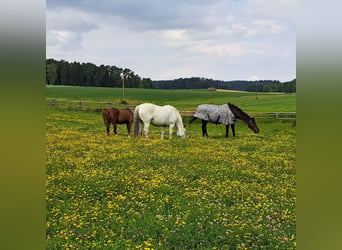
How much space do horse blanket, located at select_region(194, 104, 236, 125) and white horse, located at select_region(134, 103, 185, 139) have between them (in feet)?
4.42

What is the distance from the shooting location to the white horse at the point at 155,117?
13.4 metres

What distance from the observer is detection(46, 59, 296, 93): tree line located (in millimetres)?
10773

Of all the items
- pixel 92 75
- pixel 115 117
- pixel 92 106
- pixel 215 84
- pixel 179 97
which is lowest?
pixel 115 117

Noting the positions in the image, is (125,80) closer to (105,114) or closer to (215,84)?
(105,114)

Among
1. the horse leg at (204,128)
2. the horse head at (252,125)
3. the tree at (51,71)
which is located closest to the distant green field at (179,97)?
the horse head at (252,125)

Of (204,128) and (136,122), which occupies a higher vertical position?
(136,122)

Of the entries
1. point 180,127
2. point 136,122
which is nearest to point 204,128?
point 180,127

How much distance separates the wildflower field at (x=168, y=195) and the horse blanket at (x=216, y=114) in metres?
2.97

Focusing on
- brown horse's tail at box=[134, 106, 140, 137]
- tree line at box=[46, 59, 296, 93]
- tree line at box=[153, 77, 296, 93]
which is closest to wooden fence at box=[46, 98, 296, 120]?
tree line at box=[46, 59, 296, 93]

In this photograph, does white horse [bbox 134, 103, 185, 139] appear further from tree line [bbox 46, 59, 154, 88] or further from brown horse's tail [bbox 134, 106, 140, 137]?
tree line [bbox 46, 59, 154, 88]

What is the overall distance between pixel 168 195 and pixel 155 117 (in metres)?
7.30

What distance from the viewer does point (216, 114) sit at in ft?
48.2
